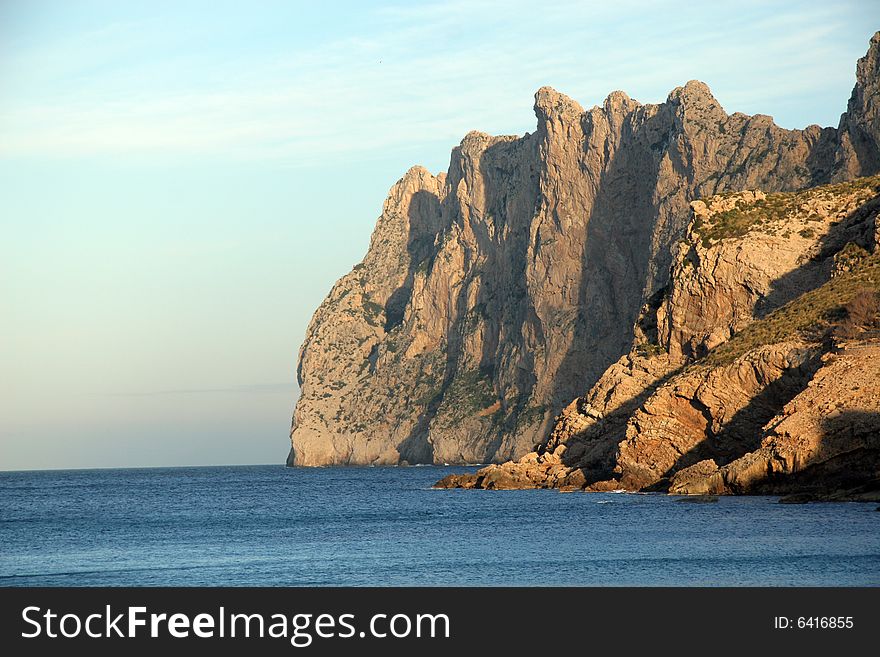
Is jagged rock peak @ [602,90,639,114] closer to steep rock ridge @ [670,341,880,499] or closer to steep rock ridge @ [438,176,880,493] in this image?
steep rock ridge @ [438,176,880,493]

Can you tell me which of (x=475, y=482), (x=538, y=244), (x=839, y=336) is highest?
(x=538, y=244)

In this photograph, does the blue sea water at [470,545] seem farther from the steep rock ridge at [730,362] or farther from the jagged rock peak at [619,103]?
the jagged rock peak at [619,103]

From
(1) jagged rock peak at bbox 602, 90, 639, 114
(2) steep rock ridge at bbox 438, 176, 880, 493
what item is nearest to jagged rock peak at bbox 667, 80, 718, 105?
(1) jagged rock peak at bbox 602, 90, 639, 114

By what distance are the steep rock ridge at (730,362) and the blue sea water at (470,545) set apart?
467 centimetres

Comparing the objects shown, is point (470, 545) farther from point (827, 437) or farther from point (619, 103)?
point (619, 103)

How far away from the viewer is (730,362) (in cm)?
8200

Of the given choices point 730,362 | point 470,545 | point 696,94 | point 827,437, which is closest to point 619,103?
point 696,94

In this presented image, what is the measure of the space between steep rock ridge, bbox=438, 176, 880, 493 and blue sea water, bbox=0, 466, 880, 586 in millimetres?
4672

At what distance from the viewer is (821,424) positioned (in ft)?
220

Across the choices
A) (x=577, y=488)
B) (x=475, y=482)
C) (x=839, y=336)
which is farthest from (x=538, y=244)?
(x=839, y=336)

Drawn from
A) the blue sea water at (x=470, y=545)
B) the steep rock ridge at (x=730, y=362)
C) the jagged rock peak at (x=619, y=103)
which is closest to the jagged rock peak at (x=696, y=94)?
the jagged rock peak at (x=619, y=103)

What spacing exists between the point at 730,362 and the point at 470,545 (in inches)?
1285
